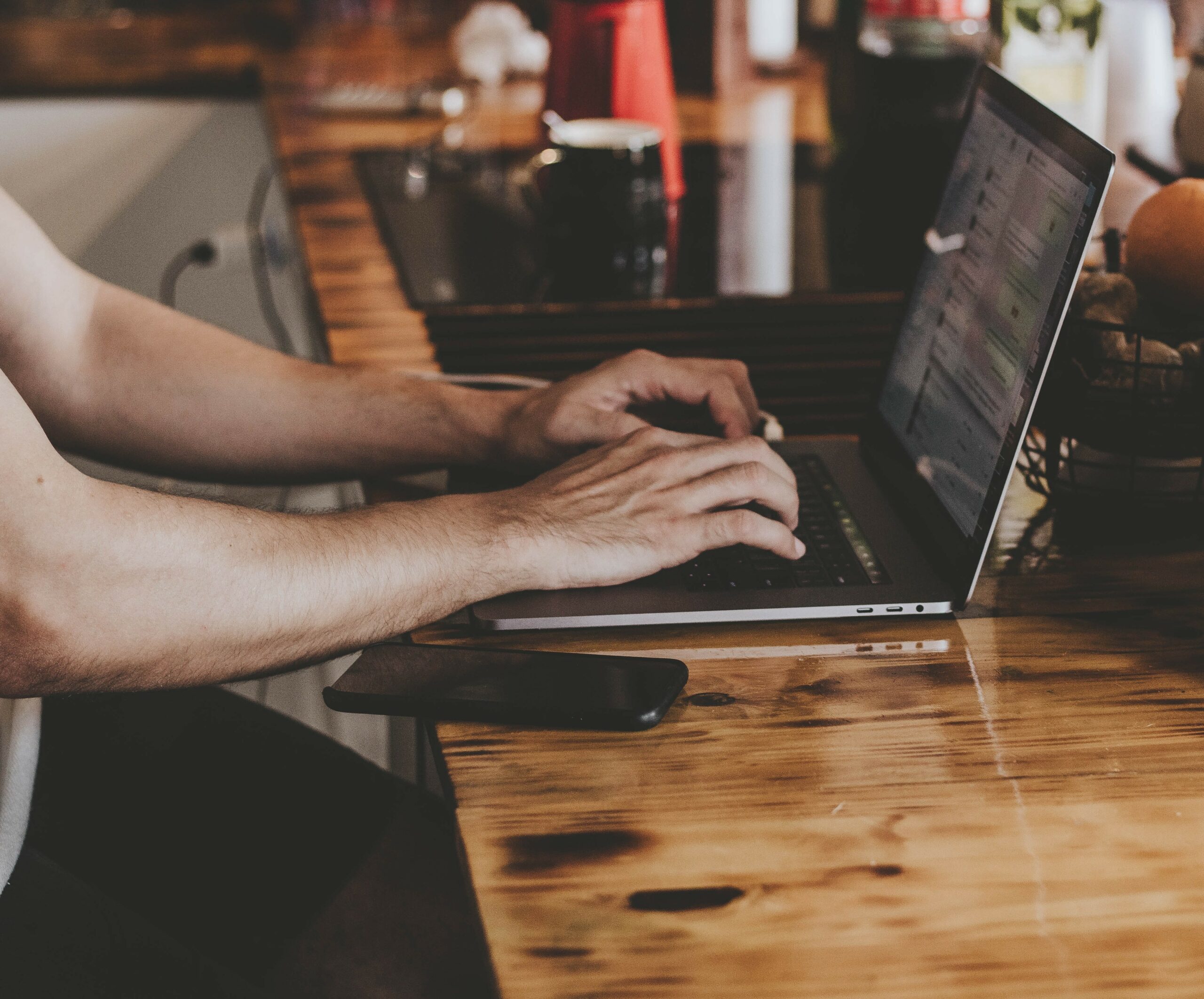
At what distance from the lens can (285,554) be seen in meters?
0.73

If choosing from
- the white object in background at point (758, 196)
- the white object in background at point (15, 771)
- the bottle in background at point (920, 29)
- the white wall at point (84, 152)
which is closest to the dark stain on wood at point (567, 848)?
the white object in background at point (15, 771)

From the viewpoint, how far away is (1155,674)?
69cm

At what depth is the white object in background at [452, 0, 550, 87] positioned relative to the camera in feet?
7.39

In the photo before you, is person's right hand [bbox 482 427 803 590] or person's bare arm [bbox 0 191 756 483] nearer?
person's right hand [bbox 482 427 803 590]

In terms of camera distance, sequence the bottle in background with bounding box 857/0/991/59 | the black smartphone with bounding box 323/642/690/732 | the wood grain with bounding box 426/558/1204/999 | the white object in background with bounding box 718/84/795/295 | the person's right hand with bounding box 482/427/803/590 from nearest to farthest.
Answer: the wood grain with bounding box 426/558/1204/999 → the black smartphone with bounding box 323/642/690/732 → the person's right hand with bounding box 482/427/803/590 → the white object in background with bounding box 718/84/795/295 → the bottle in background with bounding box 857/0/991/59

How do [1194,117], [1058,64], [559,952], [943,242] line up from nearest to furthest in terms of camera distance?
[559,952] < [943,242] < [1194,117] < [1058,64]

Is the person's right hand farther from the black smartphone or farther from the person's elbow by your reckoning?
the person's elbow

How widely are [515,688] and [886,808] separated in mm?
189

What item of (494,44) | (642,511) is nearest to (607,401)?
(642,511)

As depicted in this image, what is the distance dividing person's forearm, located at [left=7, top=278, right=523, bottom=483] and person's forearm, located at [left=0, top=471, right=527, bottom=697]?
0.23m

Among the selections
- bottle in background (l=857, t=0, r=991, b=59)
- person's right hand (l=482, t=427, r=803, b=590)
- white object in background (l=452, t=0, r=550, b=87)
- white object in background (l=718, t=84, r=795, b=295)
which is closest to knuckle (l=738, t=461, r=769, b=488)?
person's right hand (l=482, t=427, r=803, b=590)

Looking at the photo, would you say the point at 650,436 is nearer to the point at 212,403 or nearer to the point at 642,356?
the point at 642,356

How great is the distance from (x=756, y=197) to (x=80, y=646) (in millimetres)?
1173

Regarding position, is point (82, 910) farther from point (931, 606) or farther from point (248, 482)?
point (931, 606)
